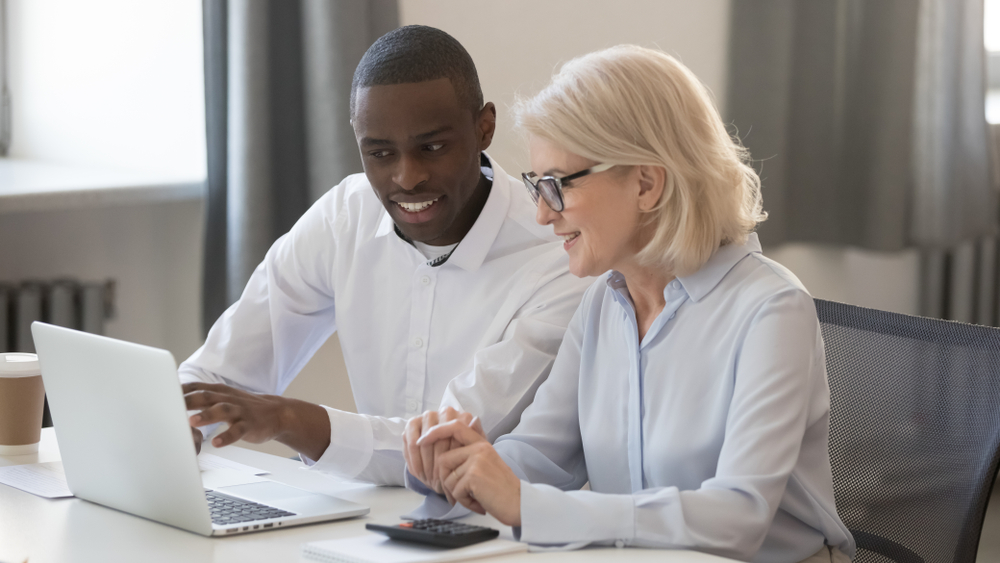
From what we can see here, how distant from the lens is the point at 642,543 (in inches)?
45.0

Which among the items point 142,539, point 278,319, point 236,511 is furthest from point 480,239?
point 142,539

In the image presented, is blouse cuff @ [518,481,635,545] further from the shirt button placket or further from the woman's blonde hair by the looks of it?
the shirt button placket

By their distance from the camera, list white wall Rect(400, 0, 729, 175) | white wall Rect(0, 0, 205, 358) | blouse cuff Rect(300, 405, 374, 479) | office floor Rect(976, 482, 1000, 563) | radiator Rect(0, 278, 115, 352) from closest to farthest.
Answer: blouse cuff Rect(300, 405, 374, 479), radiator Rect(0, 278, 115, 352), white wall Rect(0, 0, 205, 358), white wall Rect(400, 0, 729, 175), office floor Rect(976, 482, 1000, 563)

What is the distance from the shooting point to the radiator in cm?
232

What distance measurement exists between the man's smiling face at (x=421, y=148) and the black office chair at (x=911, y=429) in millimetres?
560

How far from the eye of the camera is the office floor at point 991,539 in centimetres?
297

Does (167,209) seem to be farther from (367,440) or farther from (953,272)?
(953,272)

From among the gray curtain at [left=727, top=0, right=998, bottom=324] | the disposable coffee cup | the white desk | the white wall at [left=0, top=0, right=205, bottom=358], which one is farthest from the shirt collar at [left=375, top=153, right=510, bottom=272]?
the gray curtain at [left=727, top=0, right=998, bottom=324]

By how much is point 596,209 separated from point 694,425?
0.29m

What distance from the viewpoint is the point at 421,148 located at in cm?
159

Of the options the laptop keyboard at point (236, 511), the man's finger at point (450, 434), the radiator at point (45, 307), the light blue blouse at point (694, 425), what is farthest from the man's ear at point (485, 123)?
the radiator at point (45, 307)

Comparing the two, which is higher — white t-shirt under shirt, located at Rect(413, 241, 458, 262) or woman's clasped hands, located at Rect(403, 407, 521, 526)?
white t-shirt under shirt, located at Rect(413, 241, 458, 262)

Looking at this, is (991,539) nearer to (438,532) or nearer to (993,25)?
(993,25)

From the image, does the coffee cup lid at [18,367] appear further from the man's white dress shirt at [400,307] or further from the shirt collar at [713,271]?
the shirt collar at [713,271]
